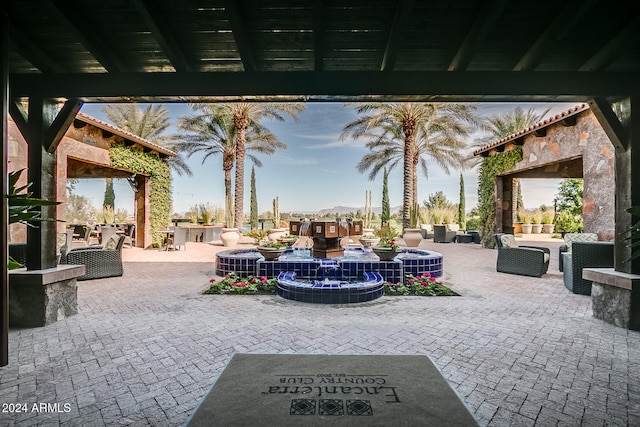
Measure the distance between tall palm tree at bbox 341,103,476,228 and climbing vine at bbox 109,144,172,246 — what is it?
28.2ft

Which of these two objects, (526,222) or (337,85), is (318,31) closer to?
(337,85)

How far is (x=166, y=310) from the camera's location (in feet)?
14.5

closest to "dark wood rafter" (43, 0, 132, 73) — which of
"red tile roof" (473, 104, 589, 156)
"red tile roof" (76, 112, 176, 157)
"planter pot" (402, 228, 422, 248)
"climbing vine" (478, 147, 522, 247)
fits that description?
"red tile roof" (76, 112, 176, 157)

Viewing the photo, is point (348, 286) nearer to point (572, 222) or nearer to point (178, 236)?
point (178, 236)

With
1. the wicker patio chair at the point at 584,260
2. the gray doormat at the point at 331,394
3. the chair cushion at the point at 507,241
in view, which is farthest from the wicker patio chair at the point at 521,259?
the gray doormat at the point at 331,394

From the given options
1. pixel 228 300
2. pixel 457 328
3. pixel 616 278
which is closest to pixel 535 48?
pixel 616 278

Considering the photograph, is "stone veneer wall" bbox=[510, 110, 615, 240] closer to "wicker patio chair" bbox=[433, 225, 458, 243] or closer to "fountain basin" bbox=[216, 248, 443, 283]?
"fountain basin" bbox=[216, 248, 443, 283]

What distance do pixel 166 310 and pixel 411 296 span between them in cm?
374

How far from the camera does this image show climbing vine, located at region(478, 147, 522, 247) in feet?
36.7

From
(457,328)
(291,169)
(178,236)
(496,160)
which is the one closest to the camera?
(457,328)

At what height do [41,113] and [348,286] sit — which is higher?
[41,113]

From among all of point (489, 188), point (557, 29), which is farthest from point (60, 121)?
point (489, 188)

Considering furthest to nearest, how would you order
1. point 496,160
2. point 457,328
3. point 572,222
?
point 572,222 → point 496,160 → point 457,328

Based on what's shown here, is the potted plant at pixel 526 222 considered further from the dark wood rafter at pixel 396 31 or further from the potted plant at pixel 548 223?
the dark wood rafter at pixel 396 31
